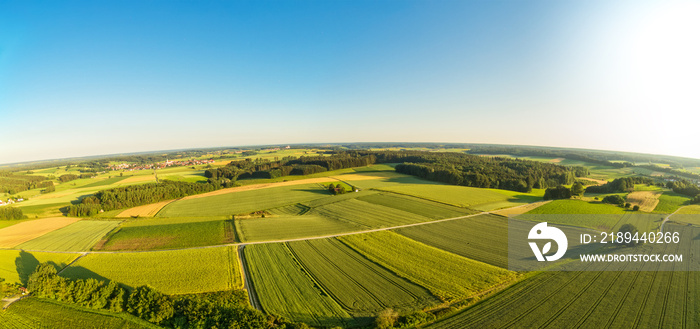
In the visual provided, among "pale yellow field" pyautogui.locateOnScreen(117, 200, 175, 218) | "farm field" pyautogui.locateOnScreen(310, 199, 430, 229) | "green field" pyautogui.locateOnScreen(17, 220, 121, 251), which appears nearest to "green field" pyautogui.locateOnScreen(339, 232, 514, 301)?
"farm field" pyautogui.locateOnScreen(310, 199, 430, 229)

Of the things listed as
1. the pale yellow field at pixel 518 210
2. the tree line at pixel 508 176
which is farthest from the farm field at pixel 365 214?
the tree line at pixel 508 176

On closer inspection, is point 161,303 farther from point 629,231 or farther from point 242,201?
point 629,231

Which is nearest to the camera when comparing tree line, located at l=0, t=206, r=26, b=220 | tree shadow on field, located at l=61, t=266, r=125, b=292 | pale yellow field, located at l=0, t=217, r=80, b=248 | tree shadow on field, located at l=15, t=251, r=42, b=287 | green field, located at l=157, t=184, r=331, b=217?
tree shadow on field, located at l=61, t=266, r=125, b=292

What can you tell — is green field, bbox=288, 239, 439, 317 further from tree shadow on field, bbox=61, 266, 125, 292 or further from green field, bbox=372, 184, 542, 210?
green field, bbox=372, 184, 542, 210

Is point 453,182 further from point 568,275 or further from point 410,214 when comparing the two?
point 568,275

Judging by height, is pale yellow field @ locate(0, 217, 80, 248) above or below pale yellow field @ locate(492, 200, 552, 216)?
below

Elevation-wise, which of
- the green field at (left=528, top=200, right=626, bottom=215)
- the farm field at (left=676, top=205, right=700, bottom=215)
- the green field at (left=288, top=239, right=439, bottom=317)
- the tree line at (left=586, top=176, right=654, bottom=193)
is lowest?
the green field at (left=288, top=239, right=439, bottom=317)

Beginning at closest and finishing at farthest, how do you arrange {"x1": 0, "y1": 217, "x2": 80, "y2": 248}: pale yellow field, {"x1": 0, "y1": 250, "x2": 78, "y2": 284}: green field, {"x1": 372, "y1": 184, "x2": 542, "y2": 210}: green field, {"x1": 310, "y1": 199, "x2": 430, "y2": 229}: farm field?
{"x1": 0, "y1": 250, "x2": 78, "y2": 284}: green field
{"x1": 0, "y1": 217, "x2": 80, "y2": 248}: pale yellow field
{"x1": 310, "y1": 199, "x2": 430, "y2": 229}: farm field
{"x1": 372, "y1": 184, "x2": 542, "y2": 210}: green field
